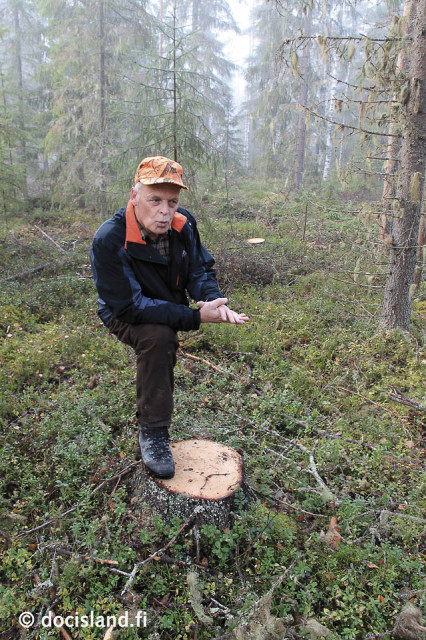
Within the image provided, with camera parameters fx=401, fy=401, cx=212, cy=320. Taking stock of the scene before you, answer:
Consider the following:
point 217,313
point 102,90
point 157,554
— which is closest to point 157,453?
point 157,554

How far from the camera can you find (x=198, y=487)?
2.80 m

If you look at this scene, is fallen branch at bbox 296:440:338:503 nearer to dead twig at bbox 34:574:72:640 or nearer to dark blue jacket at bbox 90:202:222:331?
dark blue jacket at bbox 90:202:222:331

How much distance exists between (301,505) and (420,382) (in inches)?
100

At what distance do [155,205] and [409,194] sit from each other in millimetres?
4151

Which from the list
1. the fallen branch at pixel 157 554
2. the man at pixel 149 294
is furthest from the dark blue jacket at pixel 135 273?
the fallen branch at pixel 157 554

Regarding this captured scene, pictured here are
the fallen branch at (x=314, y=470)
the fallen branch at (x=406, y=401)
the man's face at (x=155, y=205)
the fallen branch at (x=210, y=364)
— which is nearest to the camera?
the man's face at (x=155, y=205)

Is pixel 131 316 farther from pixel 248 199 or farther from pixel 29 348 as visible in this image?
pixel 248 199

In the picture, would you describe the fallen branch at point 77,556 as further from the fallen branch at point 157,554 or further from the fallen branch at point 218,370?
the fallen branch at point 218,370

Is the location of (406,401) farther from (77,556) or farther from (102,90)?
(102,90)

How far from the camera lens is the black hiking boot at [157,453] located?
2830 mm

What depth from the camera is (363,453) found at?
12.1 ft

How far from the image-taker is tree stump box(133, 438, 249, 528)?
107 inches

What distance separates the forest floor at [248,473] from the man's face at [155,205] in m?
1.94

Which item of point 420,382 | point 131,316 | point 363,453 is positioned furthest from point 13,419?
point 420,382
